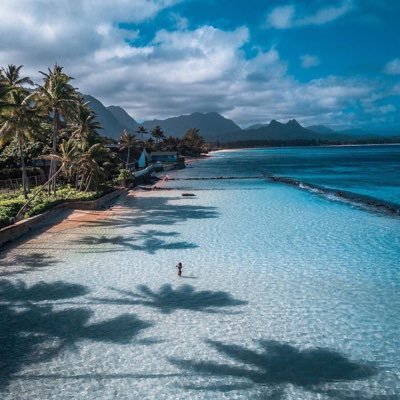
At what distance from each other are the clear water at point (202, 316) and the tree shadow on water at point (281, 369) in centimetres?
4

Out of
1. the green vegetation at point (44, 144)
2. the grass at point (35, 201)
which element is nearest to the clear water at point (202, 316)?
the grass at point (35, 201)

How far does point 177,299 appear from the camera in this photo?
591 inches

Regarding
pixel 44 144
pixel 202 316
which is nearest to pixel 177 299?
pixel 202 316

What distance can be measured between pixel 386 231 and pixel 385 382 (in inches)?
743

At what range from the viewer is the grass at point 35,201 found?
2644 cm

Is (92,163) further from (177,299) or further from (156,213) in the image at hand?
(177,299)

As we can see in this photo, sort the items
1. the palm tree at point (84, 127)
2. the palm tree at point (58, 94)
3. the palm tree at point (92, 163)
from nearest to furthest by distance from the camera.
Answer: the palm tree at point (58, 94) < the palm tree at point (92, 163) < the palm tree at point (84, 127)

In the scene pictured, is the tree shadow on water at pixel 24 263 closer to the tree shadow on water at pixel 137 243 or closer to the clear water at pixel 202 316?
the clear water at pixel 202 316

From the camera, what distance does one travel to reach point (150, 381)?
9.93 meters

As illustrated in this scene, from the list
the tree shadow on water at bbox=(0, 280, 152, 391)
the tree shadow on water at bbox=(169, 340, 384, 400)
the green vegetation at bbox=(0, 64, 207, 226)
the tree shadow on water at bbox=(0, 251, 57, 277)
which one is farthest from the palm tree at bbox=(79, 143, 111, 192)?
the tree shadow on water at bbox=(169, 340, 384, 400)

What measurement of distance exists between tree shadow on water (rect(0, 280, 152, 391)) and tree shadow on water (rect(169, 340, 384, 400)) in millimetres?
2797

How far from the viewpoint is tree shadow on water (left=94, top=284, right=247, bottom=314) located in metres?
14.3

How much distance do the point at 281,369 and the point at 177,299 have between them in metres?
5.63

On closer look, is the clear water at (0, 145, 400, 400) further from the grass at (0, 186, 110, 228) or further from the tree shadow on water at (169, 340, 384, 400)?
the grass at (0, 186, 110, 228)
